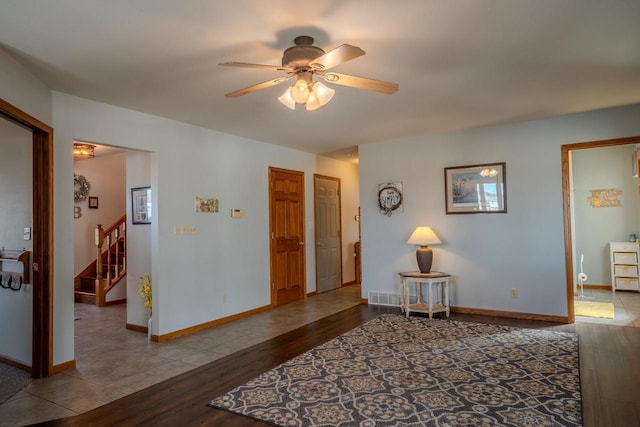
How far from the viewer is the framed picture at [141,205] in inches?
186

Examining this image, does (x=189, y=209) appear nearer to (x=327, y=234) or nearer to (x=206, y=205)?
(x=206, y=205)

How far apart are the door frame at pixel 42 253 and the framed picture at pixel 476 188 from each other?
449 centimetres

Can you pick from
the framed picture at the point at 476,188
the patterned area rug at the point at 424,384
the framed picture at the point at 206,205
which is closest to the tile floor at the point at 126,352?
the patterned area rug at the point at 424,384

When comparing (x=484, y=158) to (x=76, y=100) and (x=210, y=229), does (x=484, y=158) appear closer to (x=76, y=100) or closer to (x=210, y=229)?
(x=210, y=229)

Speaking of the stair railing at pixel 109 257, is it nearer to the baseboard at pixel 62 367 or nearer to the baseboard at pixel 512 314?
the baseboard at pixel 62 367

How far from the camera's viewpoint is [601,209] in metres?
6.51

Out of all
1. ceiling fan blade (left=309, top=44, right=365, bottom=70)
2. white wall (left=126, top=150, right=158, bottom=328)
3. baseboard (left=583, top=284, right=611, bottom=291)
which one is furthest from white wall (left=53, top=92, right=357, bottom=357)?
baseboard (left=583, top=284, right=611, bottom=291)

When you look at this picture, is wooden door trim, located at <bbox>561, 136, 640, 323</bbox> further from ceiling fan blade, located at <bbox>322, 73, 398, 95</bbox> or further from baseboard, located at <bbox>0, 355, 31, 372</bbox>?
baseboard, located at <bbox>0, 355, 31, 372</bbox>

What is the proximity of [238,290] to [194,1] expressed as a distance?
12.4 feet

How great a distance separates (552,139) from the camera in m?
4.60

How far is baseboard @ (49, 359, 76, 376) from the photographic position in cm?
322

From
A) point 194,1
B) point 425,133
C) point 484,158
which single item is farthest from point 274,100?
point 484,158

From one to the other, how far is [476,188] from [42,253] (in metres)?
4.80

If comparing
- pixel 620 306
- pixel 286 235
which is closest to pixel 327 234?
pixel 286 235
